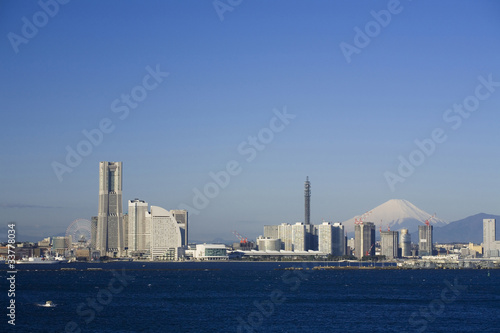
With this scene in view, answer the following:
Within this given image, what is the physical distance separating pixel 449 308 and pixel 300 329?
22915 millimetres

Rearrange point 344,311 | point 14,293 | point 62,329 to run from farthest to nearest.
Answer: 1. point 14,293
2. point 344,311
3. point 62,329

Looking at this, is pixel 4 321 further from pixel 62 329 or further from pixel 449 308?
pixel 449 308

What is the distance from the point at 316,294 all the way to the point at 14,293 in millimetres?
36242

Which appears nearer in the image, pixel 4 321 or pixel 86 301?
pixel 4 321

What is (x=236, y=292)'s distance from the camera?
89688mm

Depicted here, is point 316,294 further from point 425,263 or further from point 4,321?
point 425,263

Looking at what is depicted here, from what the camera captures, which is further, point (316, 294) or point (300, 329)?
point (316, 294)

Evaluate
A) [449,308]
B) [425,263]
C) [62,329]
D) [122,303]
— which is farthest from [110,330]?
[425,263]

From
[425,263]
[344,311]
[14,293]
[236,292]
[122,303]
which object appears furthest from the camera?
[425,263]

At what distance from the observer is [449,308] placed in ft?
233

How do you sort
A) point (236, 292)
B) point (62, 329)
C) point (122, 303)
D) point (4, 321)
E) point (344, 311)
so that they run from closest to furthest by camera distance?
point (62, 329)
point (4, 321)
point (344, 311)
point (122, 303)
point (236, 292)

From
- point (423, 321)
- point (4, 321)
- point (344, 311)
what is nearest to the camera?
point (4, 321)

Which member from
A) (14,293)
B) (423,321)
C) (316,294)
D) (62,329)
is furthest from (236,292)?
(62,329)

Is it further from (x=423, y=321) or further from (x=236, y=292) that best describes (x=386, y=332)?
(x=236, y=292)
